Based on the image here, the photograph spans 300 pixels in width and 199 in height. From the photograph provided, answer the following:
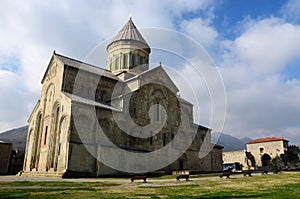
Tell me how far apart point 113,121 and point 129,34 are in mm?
17549

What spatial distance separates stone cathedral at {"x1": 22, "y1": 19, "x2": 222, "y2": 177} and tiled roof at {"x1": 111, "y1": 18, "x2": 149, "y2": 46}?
24 cm

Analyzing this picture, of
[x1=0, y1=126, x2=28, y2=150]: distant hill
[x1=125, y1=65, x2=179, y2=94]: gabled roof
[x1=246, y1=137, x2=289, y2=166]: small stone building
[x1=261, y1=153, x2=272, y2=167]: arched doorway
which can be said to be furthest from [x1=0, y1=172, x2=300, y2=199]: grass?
[x1=261, y1=153, x2=272, y2=167]: arched doorway

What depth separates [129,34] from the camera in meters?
37.6

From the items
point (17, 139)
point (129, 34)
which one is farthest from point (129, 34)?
point (17, 139)

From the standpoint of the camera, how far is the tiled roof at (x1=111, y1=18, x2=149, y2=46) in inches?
1454

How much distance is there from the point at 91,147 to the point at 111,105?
691 centimetres

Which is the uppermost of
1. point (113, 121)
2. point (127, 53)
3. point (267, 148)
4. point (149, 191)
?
point (127, 53)

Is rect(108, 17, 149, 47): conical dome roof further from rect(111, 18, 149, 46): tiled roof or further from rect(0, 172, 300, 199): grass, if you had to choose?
Answer: rect(0, 172, 300, 199): grass

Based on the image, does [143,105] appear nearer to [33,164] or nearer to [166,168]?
[166,168]

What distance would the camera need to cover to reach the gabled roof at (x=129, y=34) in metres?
36.9

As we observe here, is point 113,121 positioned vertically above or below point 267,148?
above

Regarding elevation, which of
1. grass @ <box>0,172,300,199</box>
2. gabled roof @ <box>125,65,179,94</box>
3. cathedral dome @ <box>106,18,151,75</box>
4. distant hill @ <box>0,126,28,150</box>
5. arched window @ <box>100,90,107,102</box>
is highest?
cathedral dome @ <box>106,18,151,75</box>

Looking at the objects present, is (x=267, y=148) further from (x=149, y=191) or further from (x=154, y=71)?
(x=149, y=191)

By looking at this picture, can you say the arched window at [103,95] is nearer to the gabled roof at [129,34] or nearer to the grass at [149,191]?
the gabled roof at [129,34]
